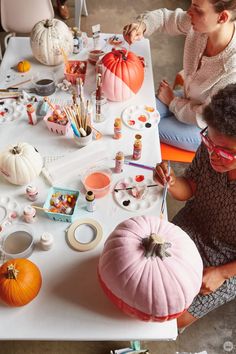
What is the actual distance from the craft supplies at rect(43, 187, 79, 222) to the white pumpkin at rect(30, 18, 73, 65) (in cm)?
72

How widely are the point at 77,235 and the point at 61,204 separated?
4.8 inches

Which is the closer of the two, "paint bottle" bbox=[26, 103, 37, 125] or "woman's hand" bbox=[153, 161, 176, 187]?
"woman's hand" bbox=[153, 161, 176, 187]

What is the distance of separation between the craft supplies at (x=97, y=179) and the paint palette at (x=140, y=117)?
10.5 inches

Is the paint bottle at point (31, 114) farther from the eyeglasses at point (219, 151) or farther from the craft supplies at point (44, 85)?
the eyeglasses at point (219, 151)

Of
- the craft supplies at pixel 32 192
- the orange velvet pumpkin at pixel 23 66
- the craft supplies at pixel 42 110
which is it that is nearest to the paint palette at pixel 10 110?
the craft supplies at pixel 42 110

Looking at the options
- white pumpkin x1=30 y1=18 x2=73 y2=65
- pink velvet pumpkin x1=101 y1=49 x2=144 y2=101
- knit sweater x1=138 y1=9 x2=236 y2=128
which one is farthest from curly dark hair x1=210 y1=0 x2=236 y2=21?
white pumpkin x1=30 y1=18 x2=73 y2=65

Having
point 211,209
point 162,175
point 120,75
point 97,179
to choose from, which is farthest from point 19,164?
point 211,209

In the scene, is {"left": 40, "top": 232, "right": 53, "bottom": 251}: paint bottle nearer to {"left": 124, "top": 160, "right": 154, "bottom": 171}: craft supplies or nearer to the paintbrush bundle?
the paintbrush bundle

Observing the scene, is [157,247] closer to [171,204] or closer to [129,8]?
[171,204]

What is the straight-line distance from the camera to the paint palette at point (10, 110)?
143cm

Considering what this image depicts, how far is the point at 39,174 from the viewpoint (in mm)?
1249

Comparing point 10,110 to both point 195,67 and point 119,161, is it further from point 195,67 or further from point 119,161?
point 195,67

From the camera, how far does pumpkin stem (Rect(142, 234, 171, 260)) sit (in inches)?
33.6

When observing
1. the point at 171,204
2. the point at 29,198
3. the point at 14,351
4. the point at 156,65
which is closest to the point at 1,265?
the point at 29,198
